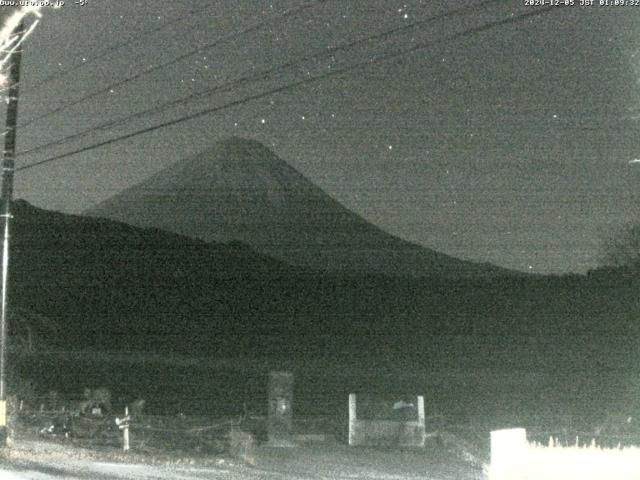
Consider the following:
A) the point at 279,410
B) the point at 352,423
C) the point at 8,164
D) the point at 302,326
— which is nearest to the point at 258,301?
the point at 302,326

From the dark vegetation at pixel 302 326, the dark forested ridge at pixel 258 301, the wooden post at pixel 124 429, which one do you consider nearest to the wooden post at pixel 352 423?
the wooden post at pixel 124 429

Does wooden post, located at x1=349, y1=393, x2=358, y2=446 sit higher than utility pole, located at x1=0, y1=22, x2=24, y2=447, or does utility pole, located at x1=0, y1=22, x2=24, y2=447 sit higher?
utility pole, located at x1=0, y1=22, x2=24, y2=447

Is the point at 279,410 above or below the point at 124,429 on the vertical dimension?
above

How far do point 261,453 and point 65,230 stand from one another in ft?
302

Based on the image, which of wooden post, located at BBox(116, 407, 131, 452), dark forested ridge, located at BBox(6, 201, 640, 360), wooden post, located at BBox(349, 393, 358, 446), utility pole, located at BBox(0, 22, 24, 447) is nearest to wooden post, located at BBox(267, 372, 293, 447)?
wooden post, located at BBox(349, 393, 358, 446)

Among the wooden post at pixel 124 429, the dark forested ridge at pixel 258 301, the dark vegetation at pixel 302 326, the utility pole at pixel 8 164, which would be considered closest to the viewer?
the utility pole at pixel 8 164

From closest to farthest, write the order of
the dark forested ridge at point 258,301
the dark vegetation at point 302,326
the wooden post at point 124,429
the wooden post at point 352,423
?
the wooden post at point 124,429, the wooden post at point 352,423, the dark vegetation at point 302,326, the dark forested ridge at point 258,301

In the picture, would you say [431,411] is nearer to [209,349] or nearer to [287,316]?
[209,349]

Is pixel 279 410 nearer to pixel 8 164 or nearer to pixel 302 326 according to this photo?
pixel 8 164

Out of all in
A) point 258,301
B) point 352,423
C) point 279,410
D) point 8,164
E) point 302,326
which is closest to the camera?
point 8,164

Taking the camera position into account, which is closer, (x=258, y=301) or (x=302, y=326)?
(x=302, y=326)

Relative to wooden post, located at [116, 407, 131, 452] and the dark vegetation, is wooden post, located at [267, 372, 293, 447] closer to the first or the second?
wooden post, located at [116, 407, 131, 452]

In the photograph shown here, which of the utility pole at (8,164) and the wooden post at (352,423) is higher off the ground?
the utility pole at (8,164)

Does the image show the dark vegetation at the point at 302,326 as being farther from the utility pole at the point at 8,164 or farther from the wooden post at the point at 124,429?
the utility pole at the point at 8,164
